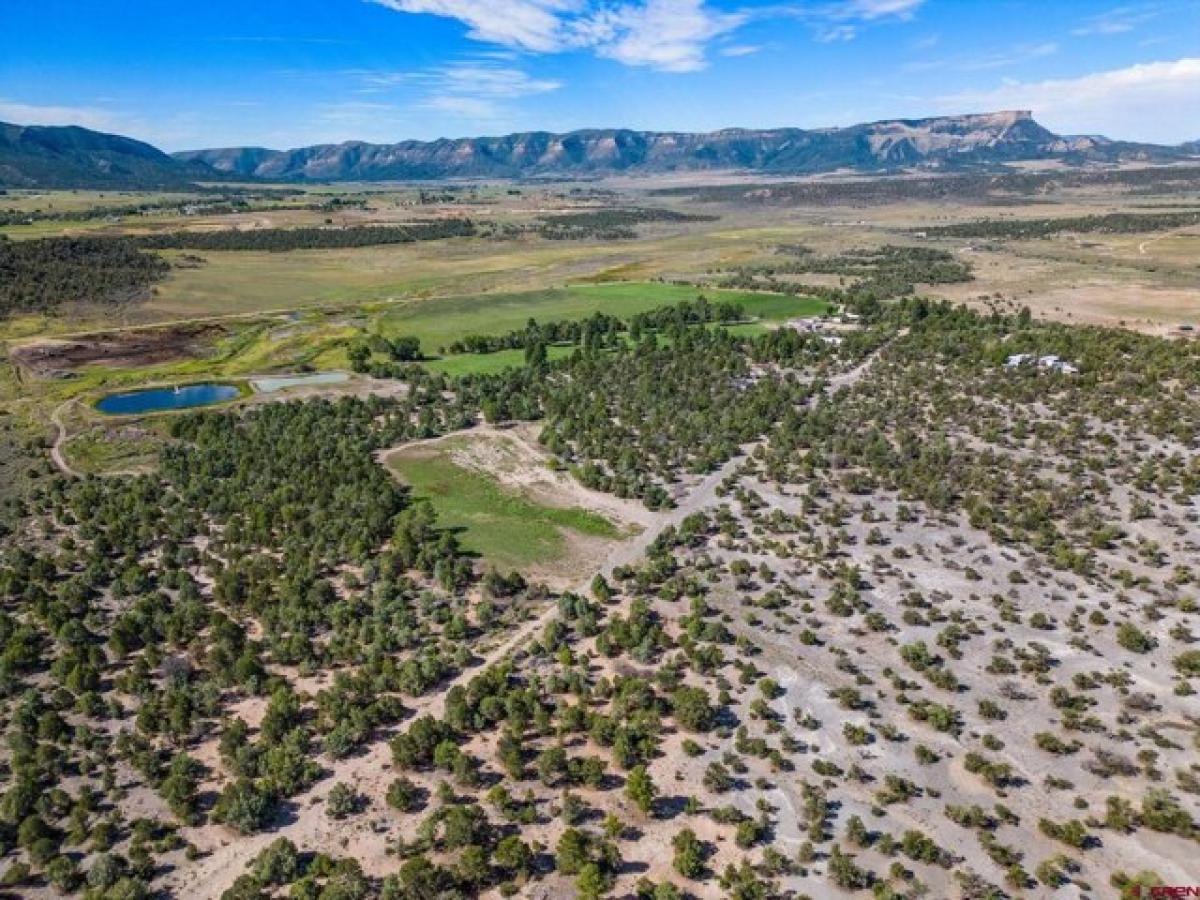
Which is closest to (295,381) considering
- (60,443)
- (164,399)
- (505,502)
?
(164,399)

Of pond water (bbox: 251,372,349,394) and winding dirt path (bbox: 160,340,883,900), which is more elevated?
pond water (bbox: 251,372,349,394)

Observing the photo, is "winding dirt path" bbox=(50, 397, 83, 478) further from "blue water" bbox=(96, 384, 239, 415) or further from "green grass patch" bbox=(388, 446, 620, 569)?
"green grass patch" bbox=(388, 446, 620, 569)

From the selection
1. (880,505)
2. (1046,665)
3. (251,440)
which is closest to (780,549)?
(880,505)

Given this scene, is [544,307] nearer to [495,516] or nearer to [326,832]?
[495,516]

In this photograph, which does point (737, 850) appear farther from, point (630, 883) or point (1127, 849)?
point (1127, 849)

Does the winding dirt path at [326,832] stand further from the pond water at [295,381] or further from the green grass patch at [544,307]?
the green grass patch at [544,307]

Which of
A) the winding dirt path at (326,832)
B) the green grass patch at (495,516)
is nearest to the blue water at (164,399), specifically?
the green grass patch at (495,516)

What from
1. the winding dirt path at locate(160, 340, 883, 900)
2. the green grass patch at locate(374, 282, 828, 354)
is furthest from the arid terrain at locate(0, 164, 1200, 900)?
the green grass patch at locate(374, 282, 828, 354)

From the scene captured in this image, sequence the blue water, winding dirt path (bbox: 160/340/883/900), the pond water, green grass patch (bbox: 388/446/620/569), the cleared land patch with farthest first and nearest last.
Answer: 1. the pond water
2. the blue water
3. green grass patch (bbox: 388/446/620/569)
4. the cleared land patch
5. winding dirt path (bbox: 160/340/883/900)
